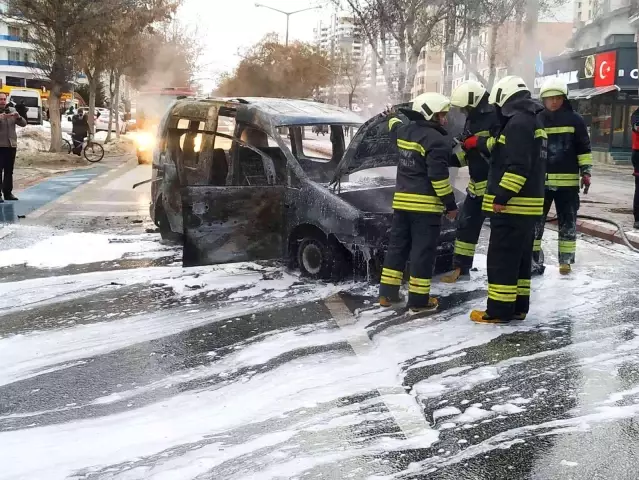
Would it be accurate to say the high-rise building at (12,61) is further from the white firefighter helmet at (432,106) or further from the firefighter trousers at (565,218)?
the white firefighter helmet at (432,106)

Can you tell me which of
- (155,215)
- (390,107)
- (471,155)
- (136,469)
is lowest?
(136,469)

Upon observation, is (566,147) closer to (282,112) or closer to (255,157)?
(282,112)

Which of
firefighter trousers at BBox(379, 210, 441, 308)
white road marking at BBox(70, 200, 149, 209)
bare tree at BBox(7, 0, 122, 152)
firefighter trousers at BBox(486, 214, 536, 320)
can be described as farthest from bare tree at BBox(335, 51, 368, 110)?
firefighter trousers at BBox(486, 214, 536, 320)

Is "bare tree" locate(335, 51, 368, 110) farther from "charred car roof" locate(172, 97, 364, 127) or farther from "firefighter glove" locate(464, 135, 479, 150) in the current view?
"firefighter glove" locate(464, 135, 479, 150)

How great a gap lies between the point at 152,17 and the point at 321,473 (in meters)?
26.2

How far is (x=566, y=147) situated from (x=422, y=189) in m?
2.12

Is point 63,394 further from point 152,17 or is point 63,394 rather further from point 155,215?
point 152,17

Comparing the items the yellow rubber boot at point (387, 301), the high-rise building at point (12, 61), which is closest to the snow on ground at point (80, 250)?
the yellow rubber boot at point (387, 301)

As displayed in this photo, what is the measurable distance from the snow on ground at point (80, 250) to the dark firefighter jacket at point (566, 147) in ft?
14.0

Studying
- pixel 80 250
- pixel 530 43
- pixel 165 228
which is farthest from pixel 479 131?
pixel 530 43

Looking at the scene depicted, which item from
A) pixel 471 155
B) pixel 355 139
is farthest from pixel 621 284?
pixel 355 139

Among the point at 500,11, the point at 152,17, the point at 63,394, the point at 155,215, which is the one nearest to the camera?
the point at 63,394

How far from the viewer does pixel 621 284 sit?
22.1ft

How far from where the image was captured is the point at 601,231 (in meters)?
9.63
